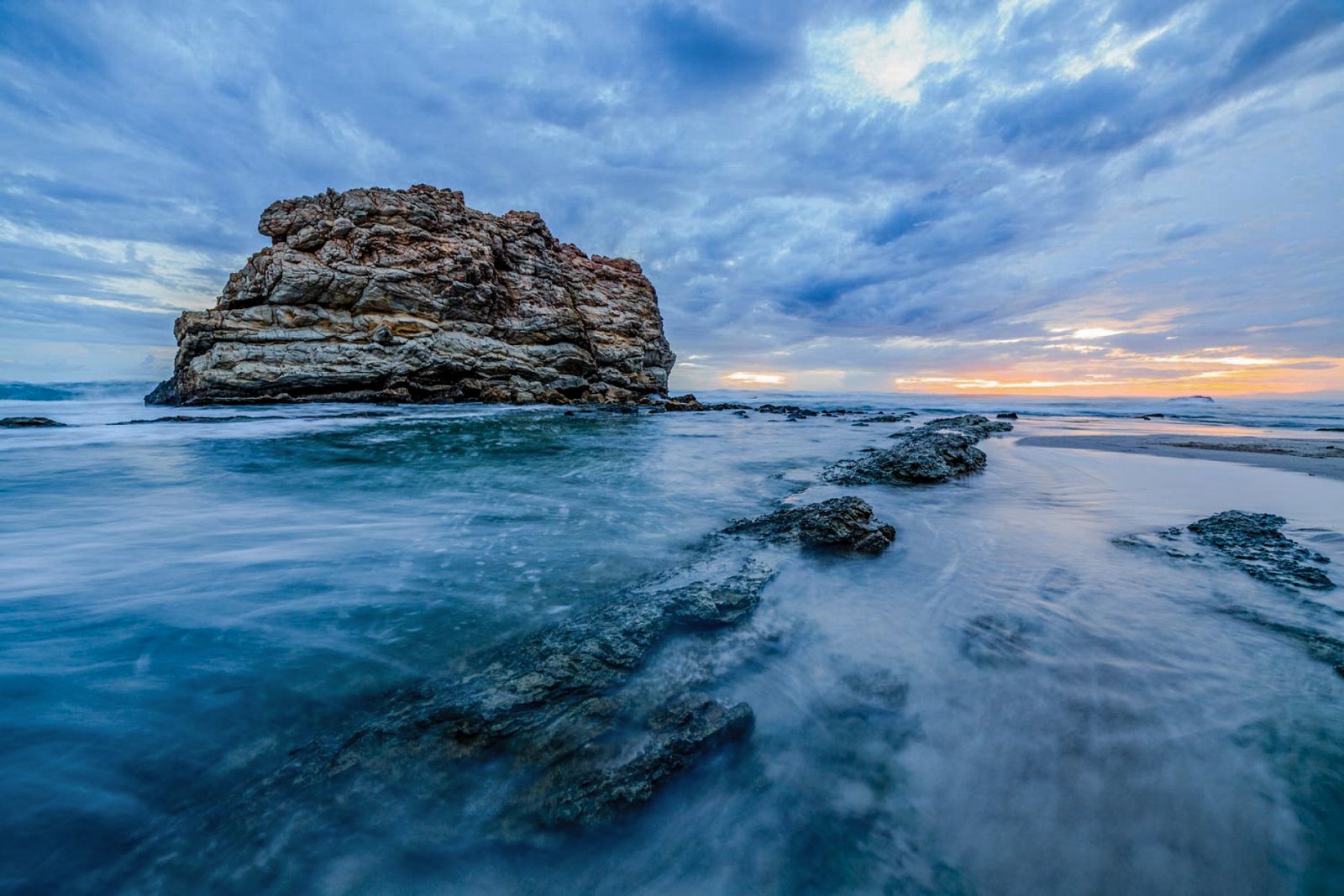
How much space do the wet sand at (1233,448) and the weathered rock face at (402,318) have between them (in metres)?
23.5

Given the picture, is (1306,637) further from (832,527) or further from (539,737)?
(539,737)

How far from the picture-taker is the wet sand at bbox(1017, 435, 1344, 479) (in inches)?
336

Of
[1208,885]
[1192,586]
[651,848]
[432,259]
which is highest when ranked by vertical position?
[432,259]

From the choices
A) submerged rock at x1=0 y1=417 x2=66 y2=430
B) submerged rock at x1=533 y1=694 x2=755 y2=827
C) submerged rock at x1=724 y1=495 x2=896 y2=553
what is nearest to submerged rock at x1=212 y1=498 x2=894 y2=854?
submerged rock at x1=533 y1=694 x2=755 y2=827

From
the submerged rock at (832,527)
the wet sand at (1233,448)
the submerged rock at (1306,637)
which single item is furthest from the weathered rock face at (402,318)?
the submerged rock at (1306,637)

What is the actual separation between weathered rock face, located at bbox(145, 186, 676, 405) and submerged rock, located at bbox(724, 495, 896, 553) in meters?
26.0

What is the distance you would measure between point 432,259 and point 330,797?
30256 mm

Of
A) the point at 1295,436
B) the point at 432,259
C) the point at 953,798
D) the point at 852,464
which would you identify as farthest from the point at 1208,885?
the point at 432,259

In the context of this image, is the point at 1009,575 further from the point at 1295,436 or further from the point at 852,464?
the point at 1295,436

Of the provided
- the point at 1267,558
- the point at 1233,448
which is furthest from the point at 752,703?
the point at 1233,448

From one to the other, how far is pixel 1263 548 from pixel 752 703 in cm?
444

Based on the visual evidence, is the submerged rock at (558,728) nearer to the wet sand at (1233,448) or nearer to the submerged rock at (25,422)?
the wet sand at (1233,448)

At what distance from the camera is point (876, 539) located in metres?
4.18

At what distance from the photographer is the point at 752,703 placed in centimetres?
228
